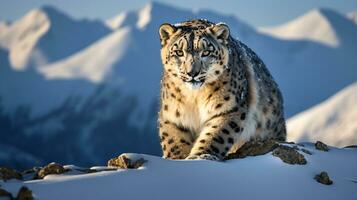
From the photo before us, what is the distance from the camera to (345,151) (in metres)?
13.4

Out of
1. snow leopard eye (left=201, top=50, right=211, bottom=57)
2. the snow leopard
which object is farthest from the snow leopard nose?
snow leopard eye (left=201, top=50, right=211, bottom=57)

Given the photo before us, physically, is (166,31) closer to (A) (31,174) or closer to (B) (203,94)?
(B) (203,94)

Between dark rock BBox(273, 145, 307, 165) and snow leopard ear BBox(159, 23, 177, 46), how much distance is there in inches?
132

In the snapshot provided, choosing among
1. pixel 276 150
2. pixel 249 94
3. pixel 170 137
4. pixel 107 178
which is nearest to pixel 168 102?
pixel 170 137

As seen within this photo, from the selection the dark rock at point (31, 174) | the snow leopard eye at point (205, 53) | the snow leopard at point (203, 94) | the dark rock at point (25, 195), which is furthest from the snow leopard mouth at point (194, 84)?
the dark rock at point (25, 195)

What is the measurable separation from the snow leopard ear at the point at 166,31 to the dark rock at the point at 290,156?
11.0 feet

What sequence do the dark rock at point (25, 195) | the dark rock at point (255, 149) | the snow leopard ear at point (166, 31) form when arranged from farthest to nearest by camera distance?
1. the snow leopard ear at point (166, 31)
2. the dark rock at point (255, 149)
3. the dark rock at point (25, 195)

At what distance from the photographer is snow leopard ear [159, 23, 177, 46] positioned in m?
13.6

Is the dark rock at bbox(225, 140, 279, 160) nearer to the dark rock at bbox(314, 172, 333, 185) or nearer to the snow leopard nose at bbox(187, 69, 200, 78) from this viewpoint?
the dark rock at bbox(314, 172, 333, 185)

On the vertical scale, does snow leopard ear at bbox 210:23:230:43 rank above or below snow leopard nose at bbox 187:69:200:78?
above

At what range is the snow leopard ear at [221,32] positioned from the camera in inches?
533

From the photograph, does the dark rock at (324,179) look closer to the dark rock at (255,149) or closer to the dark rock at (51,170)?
the dark rock at (255,149)

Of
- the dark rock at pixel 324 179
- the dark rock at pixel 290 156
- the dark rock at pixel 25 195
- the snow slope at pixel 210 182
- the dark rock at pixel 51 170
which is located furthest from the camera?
the dark rock at pixel 290 156

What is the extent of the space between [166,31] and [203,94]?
1.54 metres
